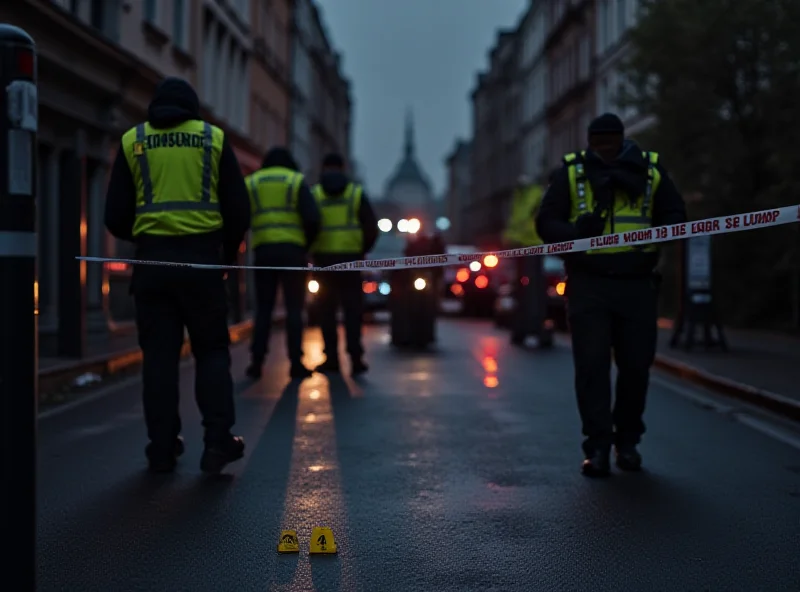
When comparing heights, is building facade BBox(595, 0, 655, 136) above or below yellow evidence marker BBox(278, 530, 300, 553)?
above

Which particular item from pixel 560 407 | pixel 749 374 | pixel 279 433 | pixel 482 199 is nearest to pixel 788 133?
pixel 749 374

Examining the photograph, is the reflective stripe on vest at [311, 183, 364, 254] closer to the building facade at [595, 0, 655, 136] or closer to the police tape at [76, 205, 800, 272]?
the police tape at [76, 205, 800, 272]

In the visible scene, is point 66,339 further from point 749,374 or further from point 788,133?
point 788,133

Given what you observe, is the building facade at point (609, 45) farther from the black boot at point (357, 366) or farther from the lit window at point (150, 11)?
the black boot at point (357, 366)

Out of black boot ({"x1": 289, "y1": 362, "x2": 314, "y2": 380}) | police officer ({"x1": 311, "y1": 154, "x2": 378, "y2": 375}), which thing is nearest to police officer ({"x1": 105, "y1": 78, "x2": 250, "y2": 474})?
black boot ({"x1": 289, "y1": 362, "x2": 314, "y2": 380})

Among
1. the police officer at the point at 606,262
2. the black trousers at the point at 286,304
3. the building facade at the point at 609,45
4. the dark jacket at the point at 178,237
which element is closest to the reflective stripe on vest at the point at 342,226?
the black trousers at the point at 286,304

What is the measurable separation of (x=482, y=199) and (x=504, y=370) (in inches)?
3053

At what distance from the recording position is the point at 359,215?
11375 mm

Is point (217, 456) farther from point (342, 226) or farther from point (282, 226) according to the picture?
point (342, 226)

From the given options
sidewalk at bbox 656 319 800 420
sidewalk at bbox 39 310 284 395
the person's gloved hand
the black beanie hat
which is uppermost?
the black beanie hat

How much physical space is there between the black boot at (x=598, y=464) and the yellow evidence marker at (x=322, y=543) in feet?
6.37

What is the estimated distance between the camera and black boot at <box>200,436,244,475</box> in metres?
5.96

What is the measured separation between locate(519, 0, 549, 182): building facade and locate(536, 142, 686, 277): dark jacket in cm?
4967

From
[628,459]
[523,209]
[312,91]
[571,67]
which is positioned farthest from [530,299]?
[312,91]
